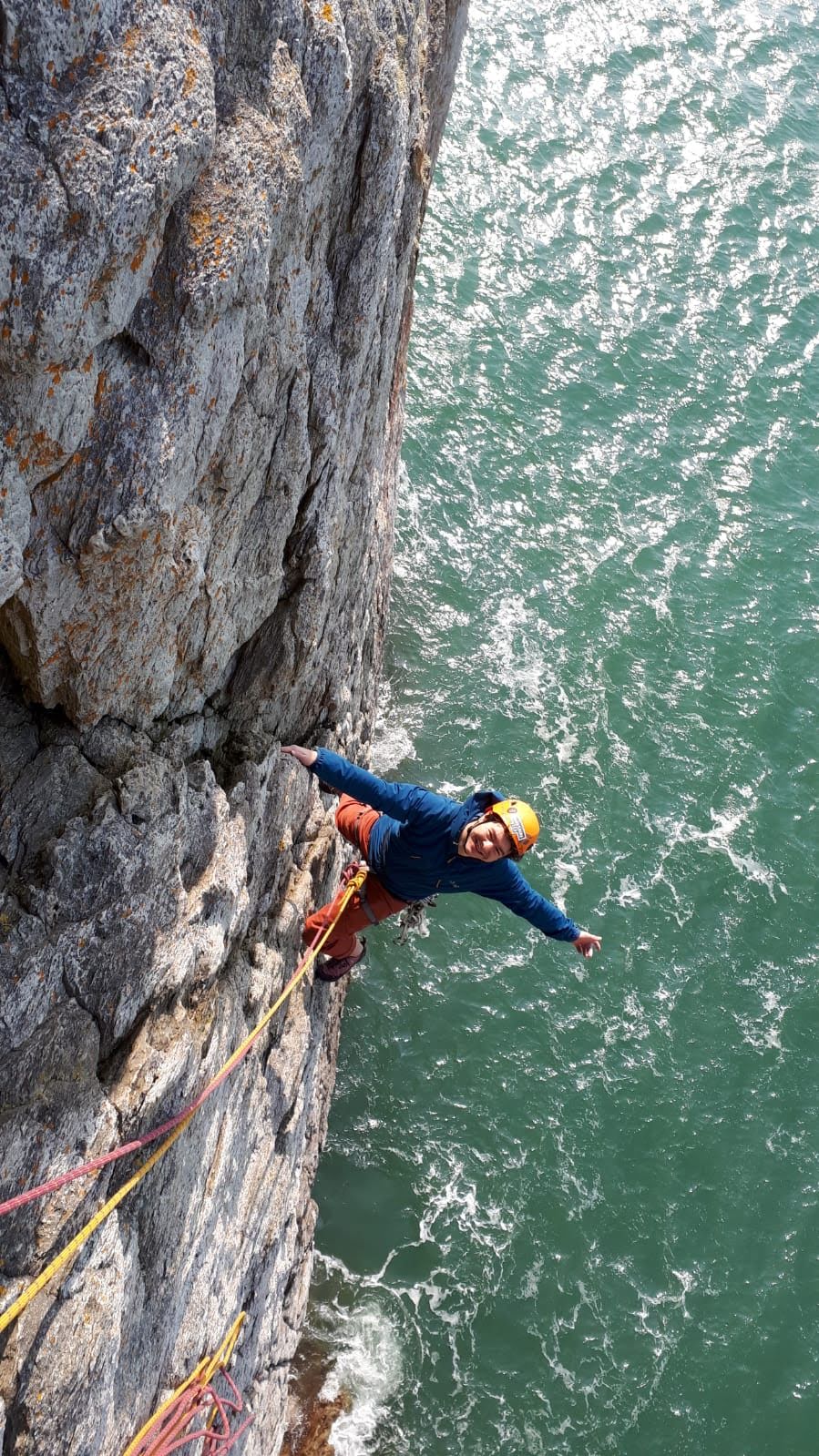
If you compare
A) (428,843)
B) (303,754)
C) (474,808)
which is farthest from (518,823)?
(303,754)

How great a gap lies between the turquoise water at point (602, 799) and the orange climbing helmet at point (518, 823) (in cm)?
598

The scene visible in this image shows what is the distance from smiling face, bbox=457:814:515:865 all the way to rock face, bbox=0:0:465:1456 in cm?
155

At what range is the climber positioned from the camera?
7.52m

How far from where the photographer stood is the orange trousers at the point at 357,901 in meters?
8.99

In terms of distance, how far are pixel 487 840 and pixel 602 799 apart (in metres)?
7.93

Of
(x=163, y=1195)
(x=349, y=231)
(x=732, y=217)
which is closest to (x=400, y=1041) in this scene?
(x=163, y=1195)

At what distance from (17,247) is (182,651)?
2.79 m

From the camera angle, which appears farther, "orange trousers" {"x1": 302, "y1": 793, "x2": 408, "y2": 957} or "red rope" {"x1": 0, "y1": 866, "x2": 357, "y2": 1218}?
"orange trousers" {"x1": 302, "y1": 793, "x2": 408, "y2": 957}

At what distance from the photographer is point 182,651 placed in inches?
279

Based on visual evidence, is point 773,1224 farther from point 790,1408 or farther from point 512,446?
point 512,446

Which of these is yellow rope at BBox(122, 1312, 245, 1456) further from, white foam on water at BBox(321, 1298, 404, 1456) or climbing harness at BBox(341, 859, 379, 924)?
climbing harness at BBox(341, 859, 379, 924)

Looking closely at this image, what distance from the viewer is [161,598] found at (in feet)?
21.4

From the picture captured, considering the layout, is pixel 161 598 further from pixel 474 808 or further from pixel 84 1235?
pixel 84 1235

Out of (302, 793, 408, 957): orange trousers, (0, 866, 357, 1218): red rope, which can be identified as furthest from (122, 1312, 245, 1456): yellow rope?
(302, 793, 408, 957): orange trousers
